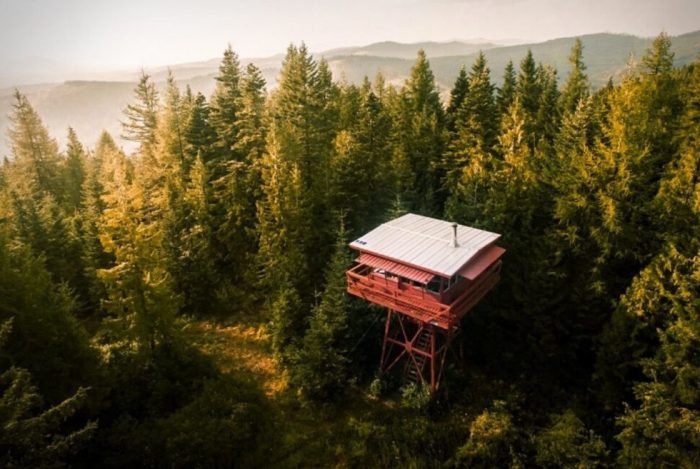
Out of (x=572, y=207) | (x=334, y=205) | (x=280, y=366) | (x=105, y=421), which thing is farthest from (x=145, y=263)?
(x=572, y=207)

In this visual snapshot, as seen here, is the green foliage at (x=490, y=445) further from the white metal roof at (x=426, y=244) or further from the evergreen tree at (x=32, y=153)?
the evergreen tree at (x=32, y=153)

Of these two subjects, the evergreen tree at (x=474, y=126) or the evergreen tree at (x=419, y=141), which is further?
the evergreen tree at (x=474, y=126)

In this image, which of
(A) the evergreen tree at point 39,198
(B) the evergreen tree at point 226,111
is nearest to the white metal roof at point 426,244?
(B) the evergreen tree at point 226,111

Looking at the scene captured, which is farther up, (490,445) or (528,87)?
(528,87)

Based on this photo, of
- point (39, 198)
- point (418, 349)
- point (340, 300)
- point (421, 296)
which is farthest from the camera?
point (39, 198)

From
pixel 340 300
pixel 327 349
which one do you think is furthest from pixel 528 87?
pixel 327 349

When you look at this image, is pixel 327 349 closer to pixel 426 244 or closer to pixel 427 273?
pixel 427 273
